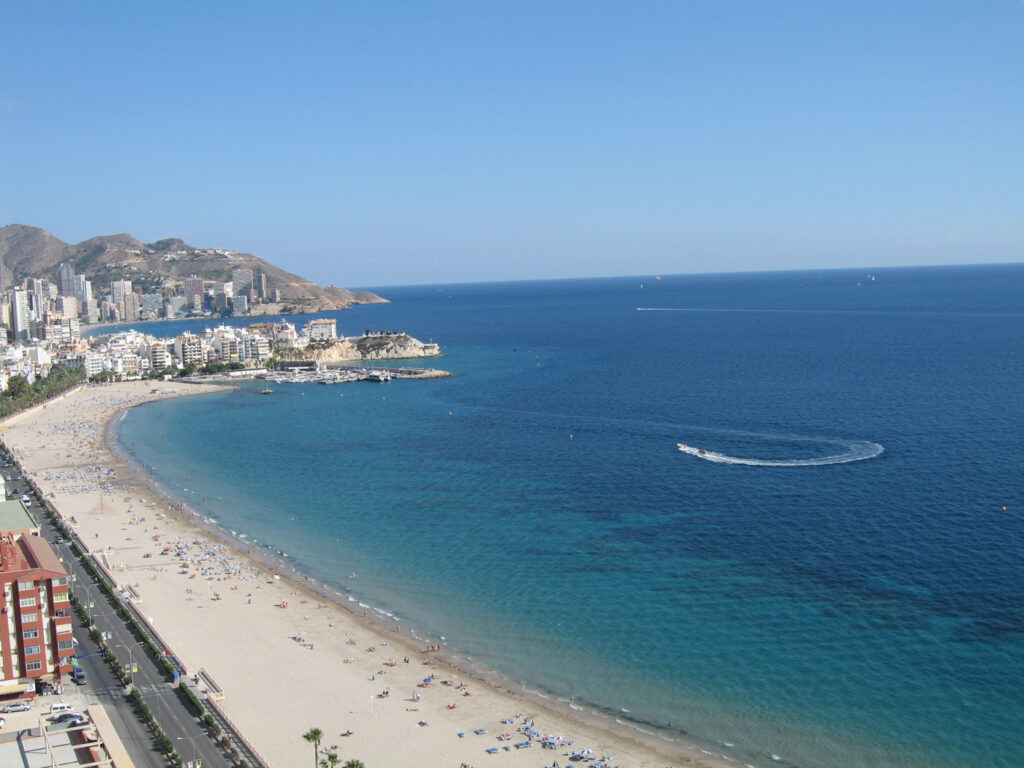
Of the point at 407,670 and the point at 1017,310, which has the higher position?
the point at 1017,310

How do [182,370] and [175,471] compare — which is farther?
[182,370]

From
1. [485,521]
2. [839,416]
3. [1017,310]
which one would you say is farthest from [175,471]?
[1017,310]

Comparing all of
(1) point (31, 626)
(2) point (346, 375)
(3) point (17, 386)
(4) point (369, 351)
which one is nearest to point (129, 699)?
(1) point (31, 626)

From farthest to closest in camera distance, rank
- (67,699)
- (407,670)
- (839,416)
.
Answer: (839,416) < (407,670) < (67,699)

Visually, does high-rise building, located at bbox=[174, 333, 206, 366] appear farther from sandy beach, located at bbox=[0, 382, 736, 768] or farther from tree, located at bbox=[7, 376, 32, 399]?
sandy beach, located at bbox=[0, 382, 736, 768]

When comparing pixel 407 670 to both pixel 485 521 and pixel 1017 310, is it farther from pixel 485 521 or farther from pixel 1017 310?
pixel 1017 310

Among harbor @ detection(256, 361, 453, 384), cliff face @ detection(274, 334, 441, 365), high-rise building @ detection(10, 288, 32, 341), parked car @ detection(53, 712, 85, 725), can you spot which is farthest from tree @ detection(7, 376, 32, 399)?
high-rise building @ detection(10, 288, 32, 341)

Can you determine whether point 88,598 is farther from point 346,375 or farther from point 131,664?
point 346,375

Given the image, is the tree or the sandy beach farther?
the tree
